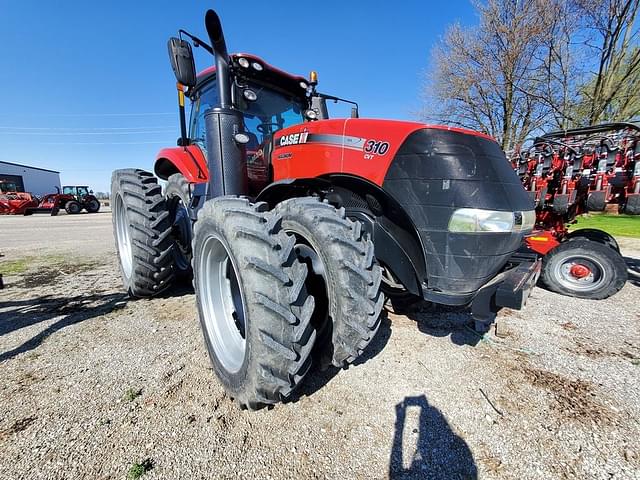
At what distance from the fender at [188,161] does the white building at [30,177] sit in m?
48.4

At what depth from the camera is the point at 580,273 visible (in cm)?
382

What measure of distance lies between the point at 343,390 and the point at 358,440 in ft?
1.25

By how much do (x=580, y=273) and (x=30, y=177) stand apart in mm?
59805

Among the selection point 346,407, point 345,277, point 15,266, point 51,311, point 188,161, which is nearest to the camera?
point 345,277

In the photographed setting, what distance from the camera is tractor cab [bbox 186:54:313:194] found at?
8.79ft

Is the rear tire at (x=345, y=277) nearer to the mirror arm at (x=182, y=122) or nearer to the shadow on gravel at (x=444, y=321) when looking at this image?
the shadow on gravel at (x=444, y=321)

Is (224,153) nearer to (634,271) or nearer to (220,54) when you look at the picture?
(220,54)

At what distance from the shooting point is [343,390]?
6.38 feet

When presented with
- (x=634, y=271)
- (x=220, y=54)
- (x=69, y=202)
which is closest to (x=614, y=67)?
(x=634, y=271)

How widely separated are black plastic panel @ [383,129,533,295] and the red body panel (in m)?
0.08

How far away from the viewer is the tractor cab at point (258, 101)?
8.79ft

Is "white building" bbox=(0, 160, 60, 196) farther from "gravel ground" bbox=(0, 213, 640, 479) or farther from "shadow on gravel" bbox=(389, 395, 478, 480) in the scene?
"shadow on gravel" bbox=(389, 395, 478, 480)

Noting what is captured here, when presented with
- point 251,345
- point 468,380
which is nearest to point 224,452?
point 251,345

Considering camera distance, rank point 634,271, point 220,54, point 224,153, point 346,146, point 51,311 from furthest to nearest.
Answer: point 634,271 < point 51,311 < point 224,153 < point 220,54 < point 346,146
